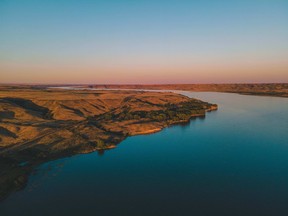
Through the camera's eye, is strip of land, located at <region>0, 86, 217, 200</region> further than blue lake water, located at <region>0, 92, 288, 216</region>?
Yes

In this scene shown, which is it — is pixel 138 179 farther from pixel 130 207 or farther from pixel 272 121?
pixel 272 121

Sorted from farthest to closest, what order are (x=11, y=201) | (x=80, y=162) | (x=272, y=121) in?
(x=272, y=121)
(x=80, y=162)
(x=11, y=201)

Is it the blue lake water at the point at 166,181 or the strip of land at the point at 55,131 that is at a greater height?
the strip of land at the point at 55,131

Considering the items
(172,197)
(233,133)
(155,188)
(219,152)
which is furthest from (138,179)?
(233,133)

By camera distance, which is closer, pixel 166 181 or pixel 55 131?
pixel 166 181

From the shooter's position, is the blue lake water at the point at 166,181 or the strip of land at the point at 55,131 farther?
the strip of land at the point at 55,131

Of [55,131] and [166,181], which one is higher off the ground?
[55,131]

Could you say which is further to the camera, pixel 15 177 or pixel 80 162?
pixel 80 162

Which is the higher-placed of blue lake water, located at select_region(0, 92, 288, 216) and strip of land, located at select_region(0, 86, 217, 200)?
strip of land, located at select_region(0, 86, 217, 200)
